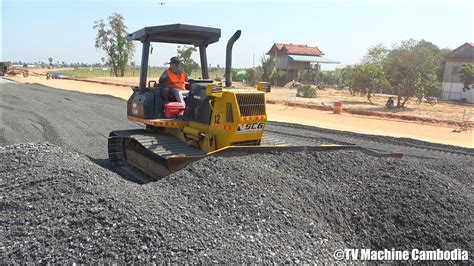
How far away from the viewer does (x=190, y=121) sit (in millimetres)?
6797

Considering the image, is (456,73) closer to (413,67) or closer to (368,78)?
(368,78)

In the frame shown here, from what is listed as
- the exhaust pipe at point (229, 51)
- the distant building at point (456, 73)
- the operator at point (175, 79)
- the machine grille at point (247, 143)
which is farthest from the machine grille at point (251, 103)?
the distant building at point (456, 73)

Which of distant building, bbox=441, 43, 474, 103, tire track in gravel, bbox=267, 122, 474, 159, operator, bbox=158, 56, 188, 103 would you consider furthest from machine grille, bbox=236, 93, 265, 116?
distant building, bbox=441, 43, 474, 103

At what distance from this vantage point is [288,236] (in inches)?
161

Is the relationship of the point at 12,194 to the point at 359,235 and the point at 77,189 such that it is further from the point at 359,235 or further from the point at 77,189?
the point at 359,235

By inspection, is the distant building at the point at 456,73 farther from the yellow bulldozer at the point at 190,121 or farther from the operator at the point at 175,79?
the operator at the point at 175,79

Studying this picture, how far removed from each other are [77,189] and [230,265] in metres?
2.19

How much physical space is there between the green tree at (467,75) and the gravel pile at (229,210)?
31.2 metres

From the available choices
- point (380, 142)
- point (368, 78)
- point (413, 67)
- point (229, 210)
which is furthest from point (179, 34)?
point (368, 78)

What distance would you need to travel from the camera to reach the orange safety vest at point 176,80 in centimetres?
730

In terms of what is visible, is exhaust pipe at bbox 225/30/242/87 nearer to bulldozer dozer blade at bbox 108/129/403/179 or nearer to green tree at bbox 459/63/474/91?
bulldozer dozer blade at bbox 108/129/403/179

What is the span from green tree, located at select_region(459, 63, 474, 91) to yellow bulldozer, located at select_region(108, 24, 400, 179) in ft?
102

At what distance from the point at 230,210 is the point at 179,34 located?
154 inches

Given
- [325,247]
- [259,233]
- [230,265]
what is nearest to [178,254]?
[230,265]
